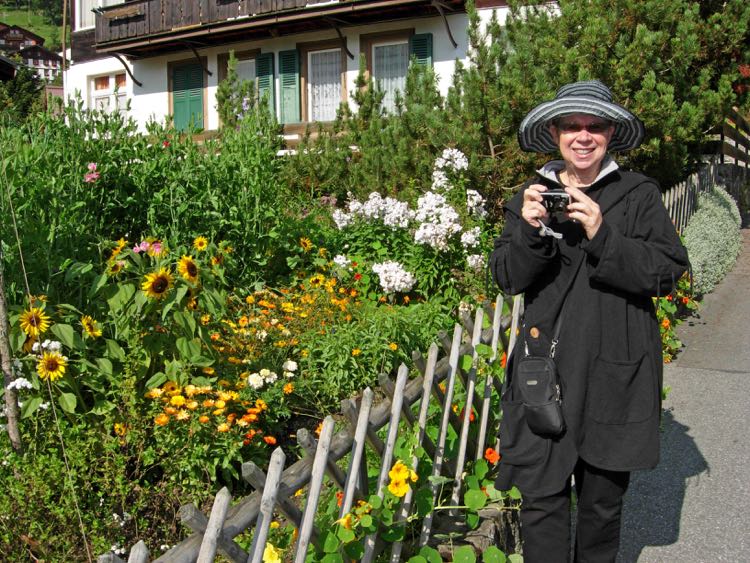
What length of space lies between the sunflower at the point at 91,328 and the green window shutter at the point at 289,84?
1408 centimetres

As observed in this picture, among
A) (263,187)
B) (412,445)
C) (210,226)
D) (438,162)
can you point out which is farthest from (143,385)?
(438,162)

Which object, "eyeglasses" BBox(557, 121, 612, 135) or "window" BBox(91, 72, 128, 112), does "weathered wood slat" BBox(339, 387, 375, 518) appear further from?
"window" BBox(91, 72, 128, 112)

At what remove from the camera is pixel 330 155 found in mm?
9703

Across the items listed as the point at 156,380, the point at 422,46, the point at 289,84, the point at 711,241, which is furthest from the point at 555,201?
the point at 289,84

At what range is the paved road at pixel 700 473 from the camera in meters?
3.45

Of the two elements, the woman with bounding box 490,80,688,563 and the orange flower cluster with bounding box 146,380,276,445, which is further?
the orange flower cluster with bounding box 146,380,276,445

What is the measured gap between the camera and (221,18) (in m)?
17.0

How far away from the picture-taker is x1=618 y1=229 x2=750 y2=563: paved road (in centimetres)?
345

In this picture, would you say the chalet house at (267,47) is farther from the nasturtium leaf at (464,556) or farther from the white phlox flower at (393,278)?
the nasturtium leaf at (464,556)

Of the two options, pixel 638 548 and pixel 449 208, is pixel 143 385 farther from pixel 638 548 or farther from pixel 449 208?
pixel 449 208

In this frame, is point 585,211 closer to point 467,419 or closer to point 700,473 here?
point 467,419

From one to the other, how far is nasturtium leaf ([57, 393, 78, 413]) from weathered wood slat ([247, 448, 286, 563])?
171cm

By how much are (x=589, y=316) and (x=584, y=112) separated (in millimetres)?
647

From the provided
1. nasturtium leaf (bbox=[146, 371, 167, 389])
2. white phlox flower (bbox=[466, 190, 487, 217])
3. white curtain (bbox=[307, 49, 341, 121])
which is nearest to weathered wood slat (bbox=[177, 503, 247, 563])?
nasturtium leaf (bbox=[146, 371, 167, 389])
